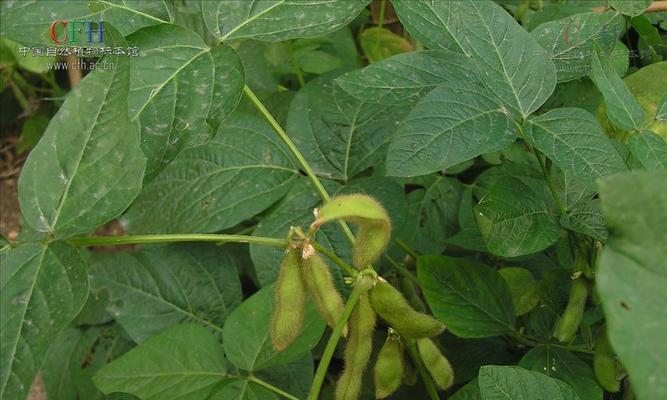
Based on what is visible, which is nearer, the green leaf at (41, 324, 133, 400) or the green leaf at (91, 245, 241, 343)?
the green leaf at (91, 245, 241, 343)

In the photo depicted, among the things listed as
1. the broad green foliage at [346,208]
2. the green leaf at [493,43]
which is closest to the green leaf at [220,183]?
the broad green foliage at [346,208]

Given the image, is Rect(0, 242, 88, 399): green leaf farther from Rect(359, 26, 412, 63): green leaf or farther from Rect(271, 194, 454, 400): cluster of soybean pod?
Rect(359, 26, 412, 63): green leaf

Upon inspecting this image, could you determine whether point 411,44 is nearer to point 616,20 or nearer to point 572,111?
point 616,20

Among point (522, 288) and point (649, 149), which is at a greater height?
point (649, 149)

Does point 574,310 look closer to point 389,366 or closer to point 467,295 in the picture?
point 467,295

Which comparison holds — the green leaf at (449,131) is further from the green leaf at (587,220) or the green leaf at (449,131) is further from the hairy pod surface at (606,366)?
the hairy pod surface at (606,366)

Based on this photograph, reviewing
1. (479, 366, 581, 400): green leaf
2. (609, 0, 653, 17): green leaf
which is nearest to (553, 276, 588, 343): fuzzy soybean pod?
(479, 366, 581, 400): green leaf

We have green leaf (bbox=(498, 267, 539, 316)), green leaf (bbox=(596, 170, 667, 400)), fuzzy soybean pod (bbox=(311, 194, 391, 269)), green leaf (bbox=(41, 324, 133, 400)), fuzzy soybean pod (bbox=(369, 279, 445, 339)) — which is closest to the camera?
green leaf (bbox=(596, 170, 667, 400))

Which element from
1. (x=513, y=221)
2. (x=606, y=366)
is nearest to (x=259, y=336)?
(x=513, y=221)
